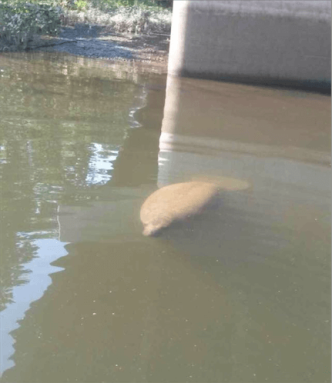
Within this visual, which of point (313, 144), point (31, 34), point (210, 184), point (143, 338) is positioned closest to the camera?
point (143, 338)

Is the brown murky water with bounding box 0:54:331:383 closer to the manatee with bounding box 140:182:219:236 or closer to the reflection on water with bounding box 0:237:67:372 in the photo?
the reflection on water with bounding box 0:237:67:372

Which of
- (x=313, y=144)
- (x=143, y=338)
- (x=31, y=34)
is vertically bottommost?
(x=143, y=338)

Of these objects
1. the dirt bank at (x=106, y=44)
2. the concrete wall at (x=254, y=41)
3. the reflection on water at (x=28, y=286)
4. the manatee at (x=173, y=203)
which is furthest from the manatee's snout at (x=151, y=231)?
the dirt bank at (x=106, y=44)

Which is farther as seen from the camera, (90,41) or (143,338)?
(90,41)

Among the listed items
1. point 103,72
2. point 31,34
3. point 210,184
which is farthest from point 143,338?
point 31,34

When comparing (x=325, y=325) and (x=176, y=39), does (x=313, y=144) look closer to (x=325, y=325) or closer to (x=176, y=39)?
(x=325, y=325)

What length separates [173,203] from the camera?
5.97 meters

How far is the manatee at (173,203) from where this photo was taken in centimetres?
562

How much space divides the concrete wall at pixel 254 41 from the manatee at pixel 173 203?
25.3ft

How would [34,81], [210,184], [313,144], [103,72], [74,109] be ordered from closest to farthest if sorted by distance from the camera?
[210,184] < [313,144] < [74,109] < [34,81] < [103,72]

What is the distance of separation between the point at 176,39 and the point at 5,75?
13.5 feet

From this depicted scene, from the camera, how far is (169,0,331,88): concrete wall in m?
13.7

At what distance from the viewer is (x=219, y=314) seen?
4441 millimetres

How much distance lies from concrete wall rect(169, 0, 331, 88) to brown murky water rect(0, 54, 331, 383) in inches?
173
